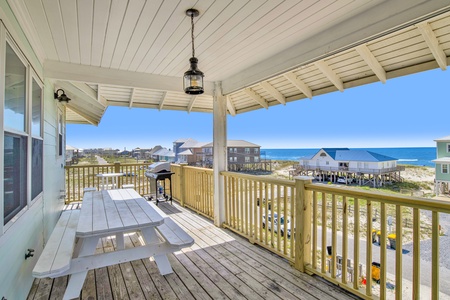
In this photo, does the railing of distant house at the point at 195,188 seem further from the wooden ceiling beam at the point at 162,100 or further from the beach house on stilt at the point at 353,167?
the beach house on stilt at the point at 353,167

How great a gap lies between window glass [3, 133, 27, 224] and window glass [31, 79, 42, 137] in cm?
48

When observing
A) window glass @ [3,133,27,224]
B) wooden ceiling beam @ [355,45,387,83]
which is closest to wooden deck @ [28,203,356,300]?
window glass @ [3,133,27,224]

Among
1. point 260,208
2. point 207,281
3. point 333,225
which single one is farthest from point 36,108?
point 333,225

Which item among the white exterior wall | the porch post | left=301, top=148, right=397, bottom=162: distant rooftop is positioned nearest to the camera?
the white exterior wall

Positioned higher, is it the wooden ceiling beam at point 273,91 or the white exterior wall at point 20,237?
the wooden ceiling beam at point 273,91

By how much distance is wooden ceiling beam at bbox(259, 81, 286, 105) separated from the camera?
144 inches

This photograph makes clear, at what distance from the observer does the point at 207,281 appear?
7.81 feet

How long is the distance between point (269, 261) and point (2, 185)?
2.53m

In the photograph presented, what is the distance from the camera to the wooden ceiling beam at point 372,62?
2297 millimetres

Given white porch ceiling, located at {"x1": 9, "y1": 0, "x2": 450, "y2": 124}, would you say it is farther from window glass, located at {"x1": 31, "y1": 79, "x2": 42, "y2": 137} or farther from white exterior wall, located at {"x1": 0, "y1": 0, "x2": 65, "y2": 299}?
window glass, located at {"x1": 31, "y1": 79, "x2": 42, "y2": 137}

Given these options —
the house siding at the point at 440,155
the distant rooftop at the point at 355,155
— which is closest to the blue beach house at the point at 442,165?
the house siding at the point at 440,155

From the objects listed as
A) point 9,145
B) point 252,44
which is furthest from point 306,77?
point 9,145

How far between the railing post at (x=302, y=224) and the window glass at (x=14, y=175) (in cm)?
241

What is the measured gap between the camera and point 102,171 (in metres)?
6.23
